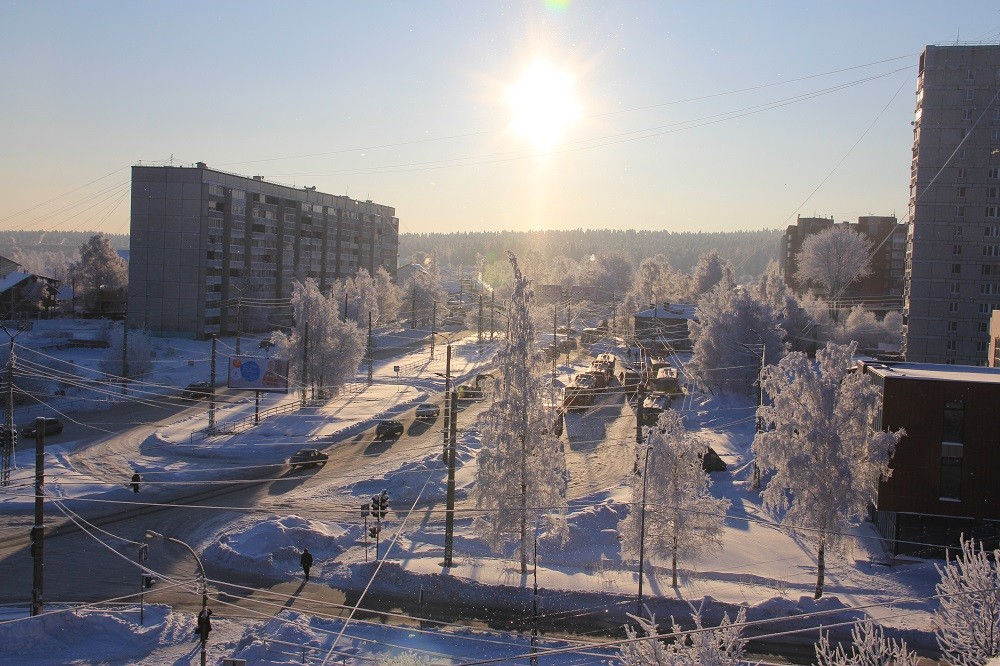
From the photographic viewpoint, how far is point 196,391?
39031 millimetres

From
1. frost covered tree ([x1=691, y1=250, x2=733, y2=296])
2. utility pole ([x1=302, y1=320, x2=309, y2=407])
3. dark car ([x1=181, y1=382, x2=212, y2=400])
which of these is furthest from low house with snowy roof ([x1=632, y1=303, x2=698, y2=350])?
dark car ([x1=181, y1=382, x2=212, y2=400])

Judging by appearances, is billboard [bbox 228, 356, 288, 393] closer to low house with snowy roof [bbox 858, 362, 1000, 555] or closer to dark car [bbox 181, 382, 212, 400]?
dark car [bbox 181, 382, 212, 400]

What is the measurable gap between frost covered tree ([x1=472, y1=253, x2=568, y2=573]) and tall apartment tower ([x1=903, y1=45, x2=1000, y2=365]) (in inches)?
1198

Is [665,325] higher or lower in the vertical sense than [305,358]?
higher

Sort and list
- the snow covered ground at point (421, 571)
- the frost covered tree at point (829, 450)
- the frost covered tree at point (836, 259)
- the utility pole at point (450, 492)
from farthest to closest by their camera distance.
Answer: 1. the frost covered tree at point (836, 259)
2. the frost covered tree at point (829, 450)
3. the utility pole at point (450, 492)
4. the snow covered ground at point (421, 571)

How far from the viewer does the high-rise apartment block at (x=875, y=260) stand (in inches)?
3123

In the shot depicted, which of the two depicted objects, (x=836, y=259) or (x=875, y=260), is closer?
(x=836, y=259)

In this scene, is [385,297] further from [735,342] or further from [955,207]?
[955,207]

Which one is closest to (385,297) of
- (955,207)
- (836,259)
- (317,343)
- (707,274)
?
(317,343)

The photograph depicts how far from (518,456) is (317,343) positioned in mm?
22399

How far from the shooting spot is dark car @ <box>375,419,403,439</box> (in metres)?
31.8

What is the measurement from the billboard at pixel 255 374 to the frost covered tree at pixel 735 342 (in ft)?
70.7

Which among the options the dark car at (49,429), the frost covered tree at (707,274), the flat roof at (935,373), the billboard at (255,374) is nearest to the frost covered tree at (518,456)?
the flat roof at (935,373)

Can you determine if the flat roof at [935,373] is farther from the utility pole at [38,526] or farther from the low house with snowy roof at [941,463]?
the utility pole at [38,526]
